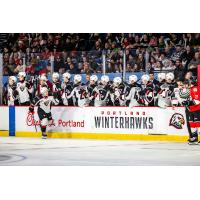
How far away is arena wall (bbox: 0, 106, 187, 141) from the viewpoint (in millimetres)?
12305

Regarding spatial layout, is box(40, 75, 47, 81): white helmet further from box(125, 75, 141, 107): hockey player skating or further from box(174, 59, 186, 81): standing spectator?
box(174, 59, 186, 81): standing spectator

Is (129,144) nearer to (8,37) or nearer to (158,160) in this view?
(158,160)

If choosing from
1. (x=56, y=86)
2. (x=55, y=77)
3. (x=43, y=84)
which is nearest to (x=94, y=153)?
(x=56, y=86)

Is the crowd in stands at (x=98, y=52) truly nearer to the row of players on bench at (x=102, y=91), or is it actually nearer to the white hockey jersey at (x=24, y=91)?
the row of players on bench at (x=102, y=91)

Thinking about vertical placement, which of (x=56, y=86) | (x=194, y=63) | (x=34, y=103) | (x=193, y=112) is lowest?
(x=193, y=112)

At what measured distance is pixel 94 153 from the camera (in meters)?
10.1

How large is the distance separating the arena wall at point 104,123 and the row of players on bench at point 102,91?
0.26 metres

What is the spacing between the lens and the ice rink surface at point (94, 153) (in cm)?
885

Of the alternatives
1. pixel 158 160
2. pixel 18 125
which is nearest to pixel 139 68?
pixel 18 125

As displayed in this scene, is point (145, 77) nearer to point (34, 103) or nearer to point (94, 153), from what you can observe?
point (34, 103)

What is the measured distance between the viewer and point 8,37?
14875 mm

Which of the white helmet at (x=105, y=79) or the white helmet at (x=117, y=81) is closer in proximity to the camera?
the white helmet at (x=117, y=81)

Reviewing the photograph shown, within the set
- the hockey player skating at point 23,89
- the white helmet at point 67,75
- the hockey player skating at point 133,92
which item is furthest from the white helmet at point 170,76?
the hockey player skating at point 23,89

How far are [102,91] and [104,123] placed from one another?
891 mm
